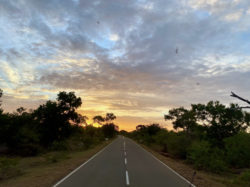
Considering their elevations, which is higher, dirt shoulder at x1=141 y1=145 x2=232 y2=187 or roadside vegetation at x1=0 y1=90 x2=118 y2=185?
roadside vegetation at x1=0 y1=90 x2=118 y2=185

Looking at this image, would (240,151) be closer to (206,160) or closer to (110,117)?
(206,160)

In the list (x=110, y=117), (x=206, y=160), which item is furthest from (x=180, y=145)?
(x=110, y=117)

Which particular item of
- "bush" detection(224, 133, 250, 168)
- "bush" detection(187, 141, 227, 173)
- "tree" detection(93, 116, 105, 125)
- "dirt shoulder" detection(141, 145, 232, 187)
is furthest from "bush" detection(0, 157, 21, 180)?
"tree" detection(93, 116, 105, 125)

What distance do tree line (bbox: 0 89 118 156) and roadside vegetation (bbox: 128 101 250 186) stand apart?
17696mm

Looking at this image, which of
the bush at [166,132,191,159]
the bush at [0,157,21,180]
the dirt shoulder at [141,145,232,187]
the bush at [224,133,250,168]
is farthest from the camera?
the bush at [166,132,191,159]

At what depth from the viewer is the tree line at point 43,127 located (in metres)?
29.0

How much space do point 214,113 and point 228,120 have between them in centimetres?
234

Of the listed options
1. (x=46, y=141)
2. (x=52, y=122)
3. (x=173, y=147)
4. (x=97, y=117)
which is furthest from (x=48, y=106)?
(x=97, y=117)

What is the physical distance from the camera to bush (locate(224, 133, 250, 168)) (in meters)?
24.2

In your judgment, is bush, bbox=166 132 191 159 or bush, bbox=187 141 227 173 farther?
bush, bbox=166 132 191 159

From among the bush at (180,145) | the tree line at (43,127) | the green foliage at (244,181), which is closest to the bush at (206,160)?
the green foliage at (244,181)

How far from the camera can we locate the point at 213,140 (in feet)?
111

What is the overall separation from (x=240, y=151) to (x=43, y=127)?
2935cm

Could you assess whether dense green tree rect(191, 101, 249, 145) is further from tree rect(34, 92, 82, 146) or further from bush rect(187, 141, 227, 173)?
tree rect(34, 92, 82, 146)
